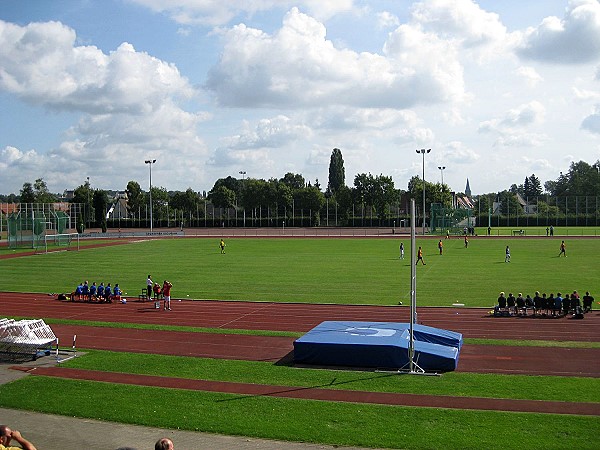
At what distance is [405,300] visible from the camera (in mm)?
28188

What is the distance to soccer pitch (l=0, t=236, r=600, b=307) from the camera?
3042cm

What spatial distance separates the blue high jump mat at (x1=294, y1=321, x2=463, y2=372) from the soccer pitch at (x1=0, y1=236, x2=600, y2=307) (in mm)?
9452

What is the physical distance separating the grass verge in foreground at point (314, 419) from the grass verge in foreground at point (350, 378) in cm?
139

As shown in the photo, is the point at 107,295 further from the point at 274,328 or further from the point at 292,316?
the point at 274,328

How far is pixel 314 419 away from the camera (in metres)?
12.2

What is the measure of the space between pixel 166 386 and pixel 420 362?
6929mm

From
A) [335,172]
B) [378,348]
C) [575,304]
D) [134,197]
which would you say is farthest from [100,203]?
[378,348]

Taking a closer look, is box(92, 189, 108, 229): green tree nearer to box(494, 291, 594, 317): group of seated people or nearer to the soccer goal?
the soccer goal

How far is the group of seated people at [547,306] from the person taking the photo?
23.6m

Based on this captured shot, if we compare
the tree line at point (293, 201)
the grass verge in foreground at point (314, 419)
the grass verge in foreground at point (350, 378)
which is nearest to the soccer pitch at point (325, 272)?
the grass verge in foreground at point (350, 378)

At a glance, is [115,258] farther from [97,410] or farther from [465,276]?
[97,410]

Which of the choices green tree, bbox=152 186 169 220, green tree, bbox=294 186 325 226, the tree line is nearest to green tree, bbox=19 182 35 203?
the tree line

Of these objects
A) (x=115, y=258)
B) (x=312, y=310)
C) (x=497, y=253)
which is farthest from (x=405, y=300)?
(x=115, y=258)

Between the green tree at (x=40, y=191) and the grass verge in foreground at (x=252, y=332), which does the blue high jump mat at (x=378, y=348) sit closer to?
the grass verge in foreground at (x=252, y=332)
